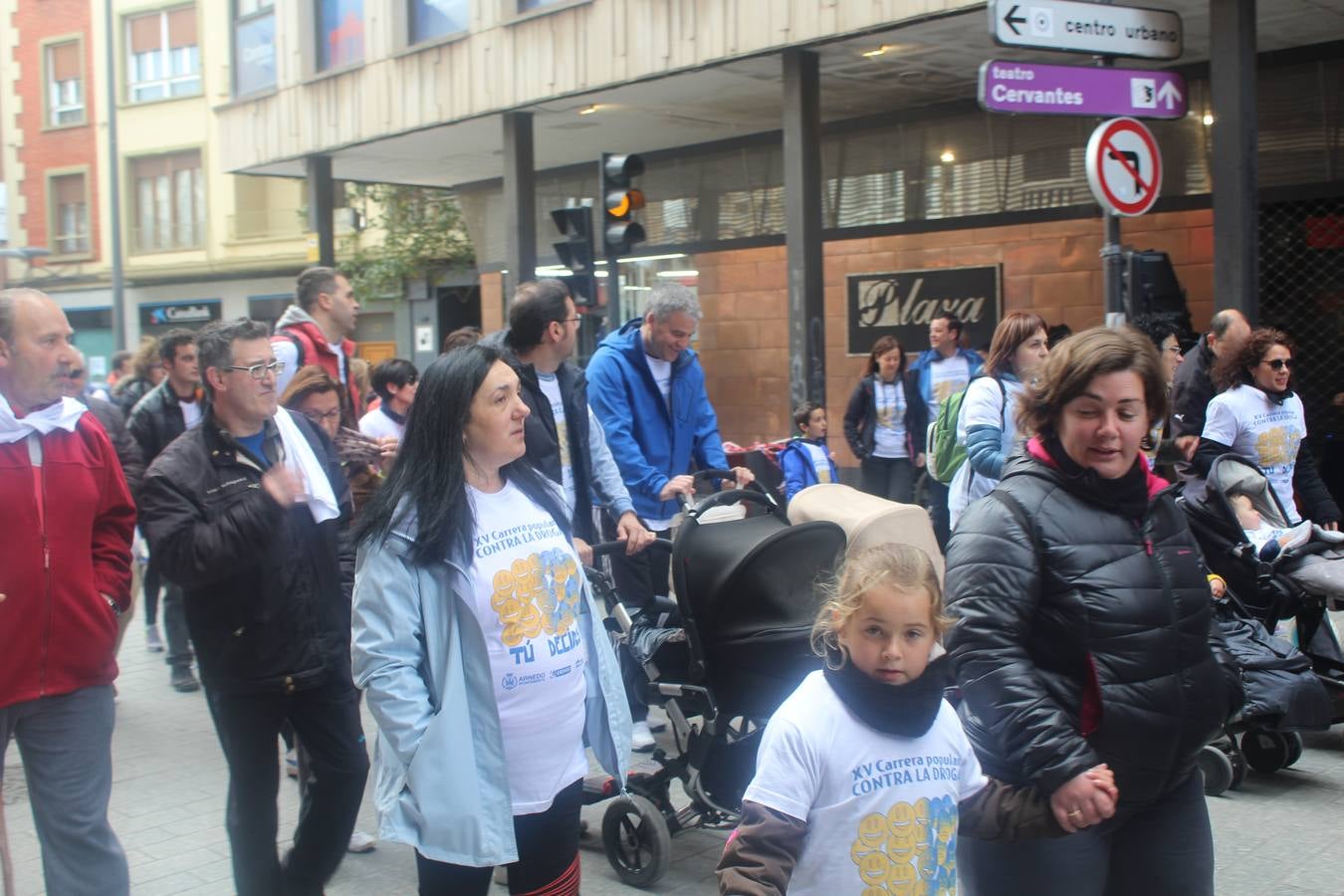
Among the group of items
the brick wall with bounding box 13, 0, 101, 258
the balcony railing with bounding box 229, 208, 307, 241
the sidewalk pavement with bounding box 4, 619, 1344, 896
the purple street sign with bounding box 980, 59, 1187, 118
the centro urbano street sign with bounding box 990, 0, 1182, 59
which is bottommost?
the sidewalk pavement with bounding box 4, 619, 1344, 896

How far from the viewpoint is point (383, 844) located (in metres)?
5.42

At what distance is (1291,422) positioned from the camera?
7.10 m

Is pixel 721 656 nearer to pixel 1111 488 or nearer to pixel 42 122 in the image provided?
pixel 1111 488

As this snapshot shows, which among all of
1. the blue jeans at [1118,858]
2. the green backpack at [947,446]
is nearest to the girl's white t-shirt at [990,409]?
the green backpack at [947,446]

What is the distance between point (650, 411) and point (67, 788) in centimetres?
332

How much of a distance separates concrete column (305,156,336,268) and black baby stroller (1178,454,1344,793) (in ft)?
43.7

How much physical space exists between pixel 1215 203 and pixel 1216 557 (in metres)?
4.08

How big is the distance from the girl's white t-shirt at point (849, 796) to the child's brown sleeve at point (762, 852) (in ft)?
0.08

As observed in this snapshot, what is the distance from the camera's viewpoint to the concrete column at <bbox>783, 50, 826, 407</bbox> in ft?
39.3

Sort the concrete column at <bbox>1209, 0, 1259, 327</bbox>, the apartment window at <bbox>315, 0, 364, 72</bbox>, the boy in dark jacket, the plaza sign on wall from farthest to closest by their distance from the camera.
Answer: the apartment window at <bbox>315, 0, 364, 72</bbox>
the plaza sign on wall
the concrete column at <bbox>1209, 0, 1259, 327</bbox>
the boy in dark jacket

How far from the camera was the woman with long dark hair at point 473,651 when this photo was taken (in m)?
2.97

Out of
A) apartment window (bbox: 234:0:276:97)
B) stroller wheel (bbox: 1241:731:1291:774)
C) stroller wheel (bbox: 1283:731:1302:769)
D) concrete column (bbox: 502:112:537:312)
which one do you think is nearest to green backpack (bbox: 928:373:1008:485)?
stroller wheel (bbox: 1241:731:1291:774)

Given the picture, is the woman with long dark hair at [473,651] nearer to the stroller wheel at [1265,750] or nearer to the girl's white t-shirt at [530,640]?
the girl's white t-shirt at [530,640]

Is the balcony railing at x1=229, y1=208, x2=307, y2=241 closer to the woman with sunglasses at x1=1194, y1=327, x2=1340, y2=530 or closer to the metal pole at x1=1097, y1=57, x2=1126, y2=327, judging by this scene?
the metal pole at x1=1097, y1=57, x2=1126, y2=327
